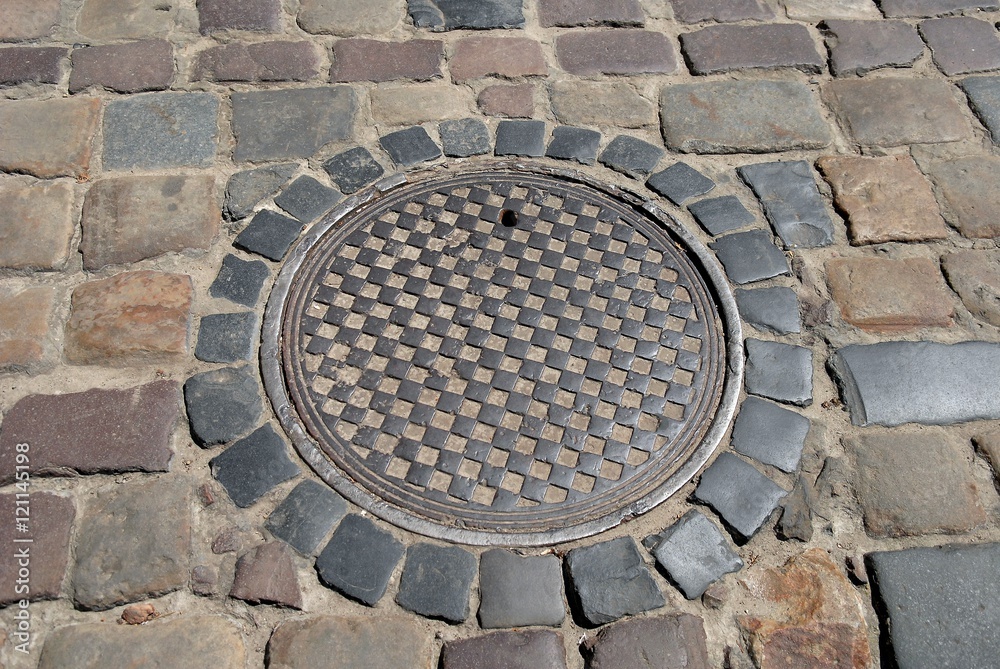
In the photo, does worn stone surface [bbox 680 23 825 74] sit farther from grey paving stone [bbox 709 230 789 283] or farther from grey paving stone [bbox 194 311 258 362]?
grey paving stone [bbox 194 311 258 362]

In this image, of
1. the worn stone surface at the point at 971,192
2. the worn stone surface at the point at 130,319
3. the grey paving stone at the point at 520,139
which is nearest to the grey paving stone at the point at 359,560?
the worn stone surface at the point at 130,319

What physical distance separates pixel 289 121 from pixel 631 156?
3.99 feet

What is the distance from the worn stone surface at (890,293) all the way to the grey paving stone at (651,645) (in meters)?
1.11

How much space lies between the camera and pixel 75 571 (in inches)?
85.0

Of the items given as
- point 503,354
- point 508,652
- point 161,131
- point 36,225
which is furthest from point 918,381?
point 36,225

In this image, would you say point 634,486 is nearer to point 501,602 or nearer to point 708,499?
point 708,499

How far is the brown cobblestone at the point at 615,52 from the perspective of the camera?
126 inches

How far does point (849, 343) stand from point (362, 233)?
5.12 ft

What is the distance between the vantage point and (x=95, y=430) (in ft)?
7.75

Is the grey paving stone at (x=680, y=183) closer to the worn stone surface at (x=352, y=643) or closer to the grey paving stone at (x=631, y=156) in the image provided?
the grey paving stone at (x=631, y=156)

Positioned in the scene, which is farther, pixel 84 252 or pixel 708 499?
pixel 84 252

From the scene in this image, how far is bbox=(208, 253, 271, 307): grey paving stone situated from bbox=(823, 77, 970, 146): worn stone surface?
2121 mm

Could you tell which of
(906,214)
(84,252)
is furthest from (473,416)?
(906,214)

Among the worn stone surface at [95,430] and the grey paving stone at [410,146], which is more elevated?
the grey paving stone at [410,146]
